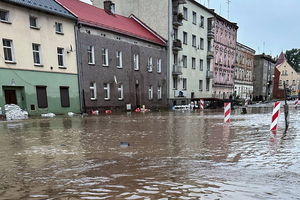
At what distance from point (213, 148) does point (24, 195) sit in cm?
Answer: 466

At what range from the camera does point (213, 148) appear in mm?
6453

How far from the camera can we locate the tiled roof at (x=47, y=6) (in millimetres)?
17141

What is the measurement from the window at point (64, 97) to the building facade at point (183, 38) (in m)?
15.6

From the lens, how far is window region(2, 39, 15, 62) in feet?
54.7

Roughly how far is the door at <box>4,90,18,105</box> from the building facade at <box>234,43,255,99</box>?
42.1m

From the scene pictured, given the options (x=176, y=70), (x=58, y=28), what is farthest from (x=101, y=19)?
(x=176, y=70)

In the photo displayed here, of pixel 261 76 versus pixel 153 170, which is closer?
pixel 153 170

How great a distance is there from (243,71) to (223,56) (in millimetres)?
12068

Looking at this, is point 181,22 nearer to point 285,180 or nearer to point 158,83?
point 158,83

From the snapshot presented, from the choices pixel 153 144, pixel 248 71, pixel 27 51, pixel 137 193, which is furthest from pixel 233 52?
pixel 137 193

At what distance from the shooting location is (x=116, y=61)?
2506cm

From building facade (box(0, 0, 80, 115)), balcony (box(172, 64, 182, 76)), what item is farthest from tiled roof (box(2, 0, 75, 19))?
balcony (box(172, 64, 182, 76))

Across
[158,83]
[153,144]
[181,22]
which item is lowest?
[153,144]

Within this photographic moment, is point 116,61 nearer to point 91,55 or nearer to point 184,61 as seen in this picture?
point 91,55
